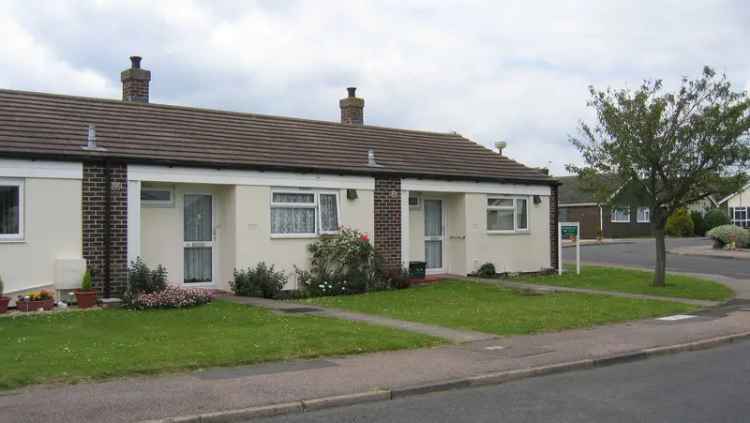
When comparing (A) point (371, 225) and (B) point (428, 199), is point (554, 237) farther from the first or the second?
(A) point (371, 225)

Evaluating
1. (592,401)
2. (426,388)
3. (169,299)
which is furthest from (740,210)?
(426,388)

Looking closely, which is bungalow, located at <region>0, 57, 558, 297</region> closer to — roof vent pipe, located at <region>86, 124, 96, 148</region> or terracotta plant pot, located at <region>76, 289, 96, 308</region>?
roof vent pipe, located at <region>86, 124, 96, 148</region>

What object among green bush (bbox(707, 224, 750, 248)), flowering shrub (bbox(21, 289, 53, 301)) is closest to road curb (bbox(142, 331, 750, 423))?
flowering shrub (bbox(21, 289, 53, 301))

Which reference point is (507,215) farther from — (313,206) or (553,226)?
(313,206)

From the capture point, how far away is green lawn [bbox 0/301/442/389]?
8.95 meters

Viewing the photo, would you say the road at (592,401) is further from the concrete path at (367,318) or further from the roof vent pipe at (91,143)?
the roof vent pipe at (91,143)

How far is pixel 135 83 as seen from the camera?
20219 millimetres

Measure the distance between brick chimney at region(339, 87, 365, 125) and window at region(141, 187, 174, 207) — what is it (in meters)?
8.67

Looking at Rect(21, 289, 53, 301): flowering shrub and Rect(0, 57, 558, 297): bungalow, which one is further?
Rect(0, 57, 558, 297): bungalow

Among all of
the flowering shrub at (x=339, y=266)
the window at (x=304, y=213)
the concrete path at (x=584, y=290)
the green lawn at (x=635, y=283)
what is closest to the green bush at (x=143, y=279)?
the window at (x=304, y=213)

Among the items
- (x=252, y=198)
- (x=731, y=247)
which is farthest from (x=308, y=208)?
(x=731, y=247)

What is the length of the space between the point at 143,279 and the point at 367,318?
479 cm

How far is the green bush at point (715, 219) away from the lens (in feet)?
181

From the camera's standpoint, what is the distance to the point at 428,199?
71.0 ft
